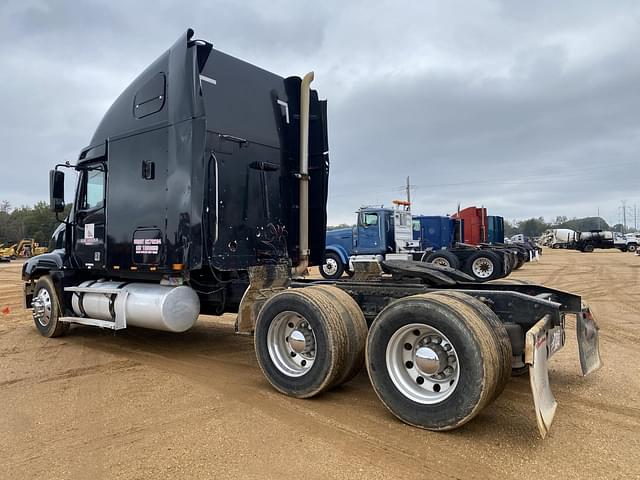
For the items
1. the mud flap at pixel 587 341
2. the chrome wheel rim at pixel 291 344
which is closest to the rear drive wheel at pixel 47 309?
the chrome wheel rim at pixel 291 344

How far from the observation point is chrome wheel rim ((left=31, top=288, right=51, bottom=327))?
7.39 metres

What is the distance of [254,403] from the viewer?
4.25m

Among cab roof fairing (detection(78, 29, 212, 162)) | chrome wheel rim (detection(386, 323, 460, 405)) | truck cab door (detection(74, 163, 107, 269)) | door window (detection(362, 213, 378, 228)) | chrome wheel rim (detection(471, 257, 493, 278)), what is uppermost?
cab roof fairing (detection(78, 29, 212, 162))

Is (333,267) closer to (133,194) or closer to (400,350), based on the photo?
(133,194)

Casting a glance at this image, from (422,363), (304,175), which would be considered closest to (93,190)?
(304,175)

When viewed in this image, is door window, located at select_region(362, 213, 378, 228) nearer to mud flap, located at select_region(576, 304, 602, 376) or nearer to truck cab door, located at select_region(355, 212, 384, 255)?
truck cab door, located at select_region(355, 212, 384, 255)

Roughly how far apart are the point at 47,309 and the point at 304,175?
4.49 m

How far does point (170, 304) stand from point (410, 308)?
10.4 ft

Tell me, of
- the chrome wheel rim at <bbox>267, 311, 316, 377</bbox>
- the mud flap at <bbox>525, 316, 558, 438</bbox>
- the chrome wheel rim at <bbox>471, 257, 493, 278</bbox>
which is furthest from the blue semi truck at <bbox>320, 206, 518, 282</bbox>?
the mud flap at <bbox>525, 316, 558, 438</bbox>

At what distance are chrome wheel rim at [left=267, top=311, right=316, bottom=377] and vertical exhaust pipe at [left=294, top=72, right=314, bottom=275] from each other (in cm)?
209

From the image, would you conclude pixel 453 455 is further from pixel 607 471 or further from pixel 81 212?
pixel 81 212

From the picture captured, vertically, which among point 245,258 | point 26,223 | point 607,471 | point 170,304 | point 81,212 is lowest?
point 607,471

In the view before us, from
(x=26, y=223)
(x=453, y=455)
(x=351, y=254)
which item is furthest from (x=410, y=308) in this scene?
(x=26, y=223)

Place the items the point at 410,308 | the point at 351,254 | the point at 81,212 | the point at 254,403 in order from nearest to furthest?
the point at 410,308
the point at 254,403
the point at 81,212
the point at 351,254
